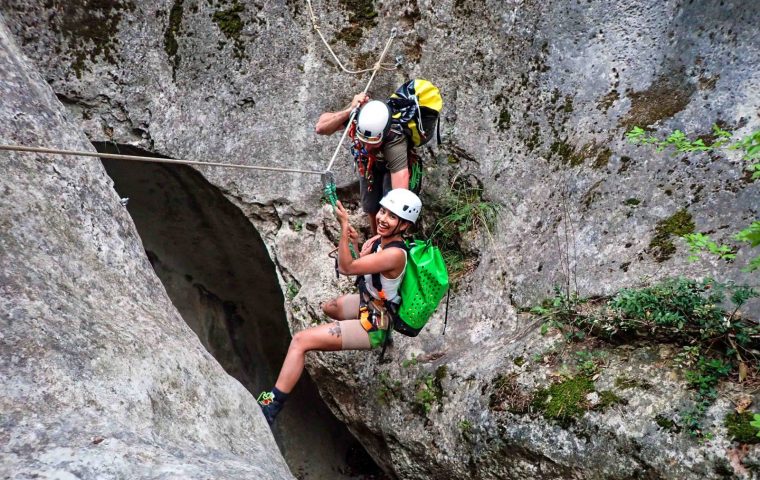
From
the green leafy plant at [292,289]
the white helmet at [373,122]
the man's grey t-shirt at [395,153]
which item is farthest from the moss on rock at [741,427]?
the green leafy plant at [292,289]

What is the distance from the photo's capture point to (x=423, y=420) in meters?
6.04

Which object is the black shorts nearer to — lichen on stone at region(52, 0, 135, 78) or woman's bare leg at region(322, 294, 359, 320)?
woman's bare leg at region(322, 294, 359, 320)

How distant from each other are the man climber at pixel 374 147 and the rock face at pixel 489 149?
0.64 m

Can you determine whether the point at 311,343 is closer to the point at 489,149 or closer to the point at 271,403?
the point at 271,403

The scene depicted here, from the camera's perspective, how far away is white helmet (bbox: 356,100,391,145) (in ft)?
19.6

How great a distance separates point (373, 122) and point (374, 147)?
252 mm

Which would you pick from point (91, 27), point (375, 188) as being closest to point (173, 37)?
point (91, 27)

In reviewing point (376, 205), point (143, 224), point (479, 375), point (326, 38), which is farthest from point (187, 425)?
point (143, 224)

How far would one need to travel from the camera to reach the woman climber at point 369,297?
552cm

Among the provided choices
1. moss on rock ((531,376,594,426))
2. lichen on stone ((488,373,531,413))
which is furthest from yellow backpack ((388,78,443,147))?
moss on rock ((531,376,594,426))

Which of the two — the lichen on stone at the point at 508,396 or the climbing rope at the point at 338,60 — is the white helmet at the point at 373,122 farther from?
the lichen on stone at the point at 508,396

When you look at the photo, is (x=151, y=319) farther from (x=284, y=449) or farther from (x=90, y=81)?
(x=284, y=449)

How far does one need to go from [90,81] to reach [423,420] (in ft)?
16.2

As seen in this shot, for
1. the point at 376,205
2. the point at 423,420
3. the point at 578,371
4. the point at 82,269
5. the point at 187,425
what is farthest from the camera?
the point at 376,205
